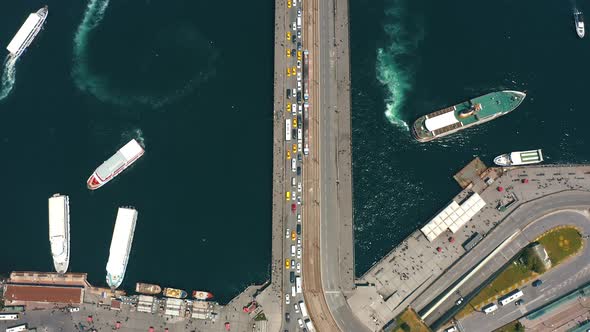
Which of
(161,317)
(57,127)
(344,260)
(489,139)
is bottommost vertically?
(161,317)

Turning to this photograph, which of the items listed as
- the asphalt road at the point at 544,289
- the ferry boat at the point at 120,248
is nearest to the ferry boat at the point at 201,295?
the ferry boat at the point at 120,248

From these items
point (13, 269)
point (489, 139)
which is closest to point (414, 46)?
point (489, 139)

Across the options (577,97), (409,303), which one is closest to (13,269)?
(409,303)

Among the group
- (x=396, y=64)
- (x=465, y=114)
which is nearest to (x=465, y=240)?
(x=465, y=114)

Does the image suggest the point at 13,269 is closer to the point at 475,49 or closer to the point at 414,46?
the point at 414,46

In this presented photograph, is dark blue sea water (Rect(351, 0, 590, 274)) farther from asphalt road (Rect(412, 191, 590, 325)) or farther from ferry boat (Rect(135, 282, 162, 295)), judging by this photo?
ferry boat (Rect(135, 282, 162, 295))

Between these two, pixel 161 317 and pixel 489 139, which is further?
pixel 489 139

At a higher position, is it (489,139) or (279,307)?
(489,139)

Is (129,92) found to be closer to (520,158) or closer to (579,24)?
(520,158)
